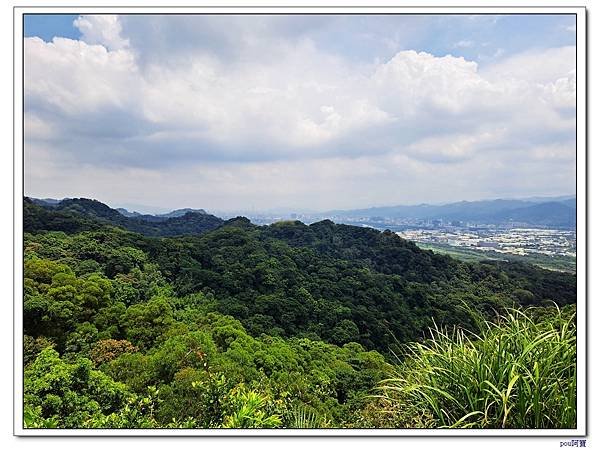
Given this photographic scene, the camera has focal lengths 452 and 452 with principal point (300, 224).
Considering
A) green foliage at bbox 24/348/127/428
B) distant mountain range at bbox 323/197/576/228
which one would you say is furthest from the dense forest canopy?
distant mountain range at bbox 323/197/576/228

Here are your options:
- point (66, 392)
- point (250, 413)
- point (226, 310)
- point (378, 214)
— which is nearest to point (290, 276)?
point (226, 310)

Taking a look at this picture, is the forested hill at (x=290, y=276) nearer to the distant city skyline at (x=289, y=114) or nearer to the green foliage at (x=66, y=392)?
the distant city skyline at (x=289, y=114)

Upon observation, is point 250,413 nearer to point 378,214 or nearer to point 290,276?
point 378,214

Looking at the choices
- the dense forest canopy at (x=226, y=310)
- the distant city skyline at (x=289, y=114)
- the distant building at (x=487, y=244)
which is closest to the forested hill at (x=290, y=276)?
the dense forest canopy at (x=226, y=310)

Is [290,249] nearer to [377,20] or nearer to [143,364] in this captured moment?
[143,364]
